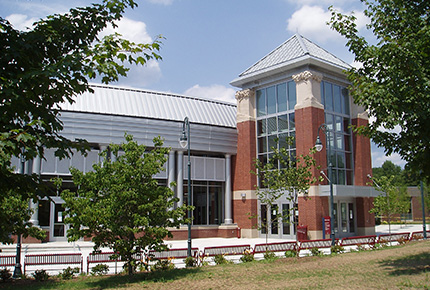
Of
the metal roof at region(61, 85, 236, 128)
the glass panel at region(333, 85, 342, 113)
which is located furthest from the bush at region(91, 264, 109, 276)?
the glass panel at region(333, 85, 342, 113)

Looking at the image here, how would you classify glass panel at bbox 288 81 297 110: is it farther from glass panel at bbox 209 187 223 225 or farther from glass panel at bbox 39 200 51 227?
glass panel at bbox 39 200 51 227

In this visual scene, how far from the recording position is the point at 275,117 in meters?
35.1

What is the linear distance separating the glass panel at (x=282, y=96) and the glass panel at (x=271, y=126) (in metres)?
1.12

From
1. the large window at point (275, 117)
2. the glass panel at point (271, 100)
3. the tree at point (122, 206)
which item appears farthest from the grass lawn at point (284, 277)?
the glass panel at point (271, 100)

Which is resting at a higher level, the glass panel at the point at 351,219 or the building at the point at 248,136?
the building at the point at 248,136

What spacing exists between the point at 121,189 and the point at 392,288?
30.6 ft

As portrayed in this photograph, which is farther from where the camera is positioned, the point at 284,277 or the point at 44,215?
the point at 44,215

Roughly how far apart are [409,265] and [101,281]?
36.1ft

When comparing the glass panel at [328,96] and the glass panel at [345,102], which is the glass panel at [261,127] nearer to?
the glass panel at [328,96]

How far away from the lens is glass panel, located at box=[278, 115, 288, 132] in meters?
34.1

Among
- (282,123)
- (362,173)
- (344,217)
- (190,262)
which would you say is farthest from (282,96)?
(190,262)

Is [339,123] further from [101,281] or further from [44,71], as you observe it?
[44,71]

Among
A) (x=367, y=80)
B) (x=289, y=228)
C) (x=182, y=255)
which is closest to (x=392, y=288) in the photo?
(x=367, y=80)

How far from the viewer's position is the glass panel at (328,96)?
33.7 metres
